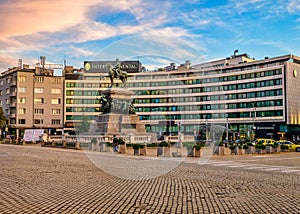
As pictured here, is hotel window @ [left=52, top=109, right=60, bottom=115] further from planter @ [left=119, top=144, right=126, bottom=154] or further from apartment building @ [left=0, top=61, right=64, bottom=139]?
planter @ [left=119, top=144, right=126, bottom=154]

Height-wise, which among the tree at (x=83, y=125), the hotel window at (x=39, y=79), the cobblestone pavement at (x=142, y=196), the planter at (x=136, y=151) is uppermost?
the hotel window at (x=39, y=79)

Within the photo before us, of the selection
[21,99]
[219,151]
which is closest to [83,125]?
[21,99]

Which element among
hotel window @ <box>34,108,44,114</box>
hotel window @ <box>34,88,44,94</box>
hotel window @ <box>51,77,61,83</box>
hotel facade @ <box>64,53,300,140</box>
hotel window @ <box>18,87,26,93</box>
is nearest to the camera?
hotel facade @ <box>64,53,300,140</box>

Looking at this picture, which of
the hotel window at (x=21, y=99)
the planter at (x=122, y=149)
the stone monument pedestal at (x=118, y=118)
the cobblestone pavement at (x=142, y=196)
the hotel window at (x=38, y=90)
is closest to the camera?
the cobblestone pavement at (x=142, y=196)

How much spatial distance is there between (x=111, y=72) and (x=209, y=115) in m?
53.5

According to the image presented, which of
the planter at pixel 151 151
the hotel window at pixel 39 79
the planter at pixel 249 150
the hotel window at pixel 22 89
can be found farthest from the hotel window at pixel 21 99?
the planter at pixel 249 150

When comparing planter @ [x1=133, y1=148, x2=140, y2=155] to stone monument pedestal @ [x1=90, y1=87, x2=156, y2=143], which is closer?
planter @ [x1=133, y1=148, x2=140, y2=155]

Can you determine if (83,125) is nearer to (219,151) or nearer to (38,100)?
(38,100)

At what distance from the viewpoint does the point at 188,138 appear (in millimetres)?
58062

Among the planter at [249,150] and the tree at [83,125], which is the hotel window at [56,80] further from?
the planter at [249,150]

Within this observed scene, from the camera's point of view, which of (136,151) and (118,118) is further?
(118,118)

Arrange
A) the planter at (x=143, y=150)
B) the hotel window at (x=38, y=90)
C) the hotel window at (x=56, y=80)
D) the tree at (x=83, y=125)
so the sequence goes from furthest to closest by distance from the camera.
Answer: the hotel window at (x=56, y=80) → the hotel window at (x=38, y=90) → the tree at (x=83, y=125) → the planter at (x=143, y=150)

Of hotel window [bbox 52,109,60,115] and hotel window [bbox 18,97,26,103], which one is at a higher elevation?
hotel window [bbox 18,97,26,103]

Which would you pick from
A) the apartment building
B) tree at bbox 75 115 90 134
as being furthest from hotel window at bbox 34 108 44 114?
tree at bbox 75 115 90 134
